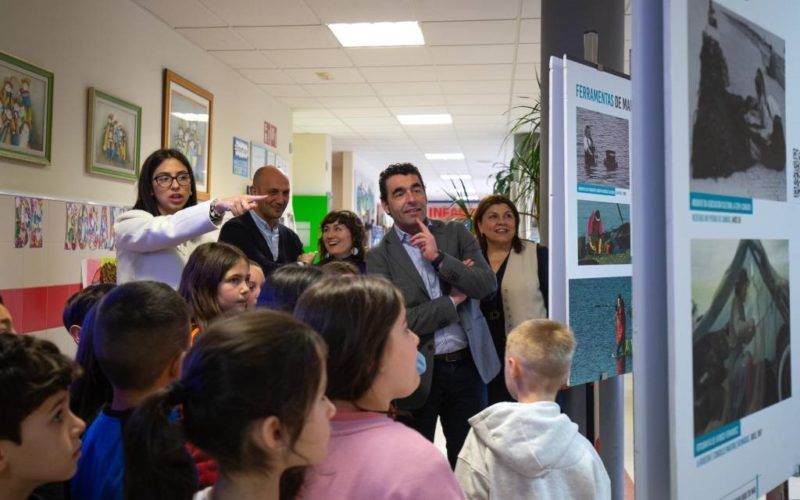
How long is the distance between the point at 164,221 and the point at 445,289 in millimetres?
1060

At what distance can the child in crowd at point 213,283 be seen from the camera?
A: 2301mm

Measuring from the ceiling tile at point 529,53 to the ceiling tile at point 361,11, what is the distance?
118cm

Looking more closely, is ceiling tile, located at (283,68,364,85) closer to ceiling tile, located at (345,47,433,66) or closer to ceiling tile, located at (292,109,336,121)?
ceiling tile, located at (345,47,433,66)

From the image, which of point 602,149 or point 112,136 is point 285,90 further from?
point 602,149

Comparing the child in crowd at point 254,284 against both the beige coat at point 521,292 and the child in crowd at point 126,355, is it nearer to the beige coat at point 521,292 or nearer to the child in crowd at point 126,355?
the child in crowd at point 126,355

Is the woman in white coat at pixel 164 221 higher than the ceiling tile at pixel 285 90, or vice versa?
the ceiling tile at pixel 285 90

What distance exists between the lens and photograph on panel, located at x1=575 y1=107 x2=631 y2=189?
2266 millimetres

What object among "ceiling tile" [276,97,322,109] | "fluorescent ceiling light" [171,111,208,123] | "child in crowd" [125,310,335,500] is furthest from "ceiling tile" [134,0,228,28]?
"child in crowd" [125,310,335,500]

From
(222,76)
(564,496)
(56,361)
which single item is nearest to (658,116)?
(56,361)

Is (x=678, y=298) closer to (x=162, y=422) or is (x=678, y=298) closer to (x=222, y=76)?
(x=162, y=422)

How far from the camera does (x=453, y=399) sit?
279 centimetres

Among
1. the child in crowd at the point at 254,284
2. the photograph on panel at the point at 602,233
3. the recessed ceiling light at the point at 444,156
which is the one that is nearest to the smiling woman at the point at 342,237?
the child in crowd at the point at 254,284

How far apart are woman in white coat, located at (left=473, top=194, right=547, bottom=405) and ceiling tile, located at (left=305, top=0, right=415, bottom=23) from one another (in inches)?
88.7

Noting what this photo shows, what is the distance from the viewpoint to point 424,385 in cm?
263
